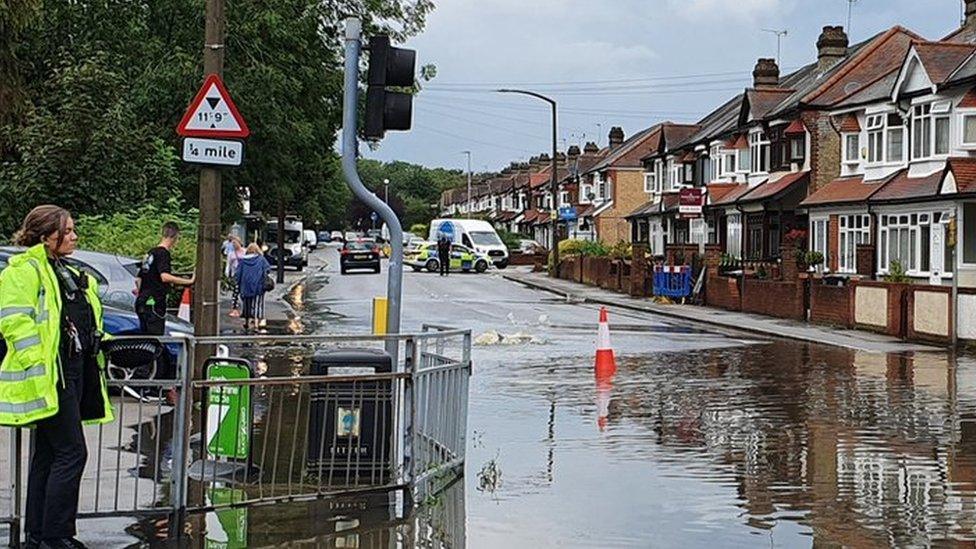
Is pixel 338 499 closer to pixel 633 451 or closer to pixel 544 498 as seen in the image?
pixel 544 498

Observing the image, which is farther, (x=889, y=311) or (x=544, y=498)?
(x=889, y=311)

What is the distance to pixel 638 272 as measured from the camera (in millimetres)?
45812

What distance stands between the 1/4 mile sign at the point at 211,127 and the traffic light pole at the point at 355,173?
134cm

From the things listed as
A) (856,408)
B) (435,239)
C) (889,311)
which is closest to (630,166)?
(435,239)

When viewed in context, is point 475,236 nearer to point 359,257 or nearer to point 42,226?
point 359,257

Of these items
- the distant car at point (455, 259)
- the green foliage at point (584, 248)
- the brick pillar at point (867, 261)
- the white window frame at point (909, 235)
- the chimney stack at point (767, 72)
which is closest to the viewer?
the brick pillar at point (867, 261)

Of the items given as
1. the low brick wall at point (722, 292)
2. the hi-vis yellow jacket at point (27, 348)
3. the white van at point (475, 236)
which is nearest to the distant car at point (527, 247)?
the white van at point (475, 236)

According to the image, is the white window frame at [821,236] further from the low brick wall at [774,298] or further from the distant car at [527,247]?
the distant car at [527,247]

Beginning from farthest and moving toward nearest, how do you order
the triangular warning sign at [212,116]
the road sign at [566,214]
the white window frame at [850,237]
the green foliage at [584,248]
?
1. the road sign at [566,214]
2. the green foliage at [584,248]
3. the white window frame at [850,237]
4. the triangular warning sign at [212,116]

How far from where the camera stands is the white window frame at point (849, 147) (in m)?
40.5

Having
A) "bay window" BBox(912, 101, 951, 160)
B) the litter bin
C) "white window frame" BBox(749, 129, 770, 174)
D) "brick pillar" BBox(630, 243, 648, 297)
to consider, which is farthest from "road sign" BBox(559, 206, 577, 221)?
the litter bin

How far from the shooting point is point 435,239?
70625 millimetres

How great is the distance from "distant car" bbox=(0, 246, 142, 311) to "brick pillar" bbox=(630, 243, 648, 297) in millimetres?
29755

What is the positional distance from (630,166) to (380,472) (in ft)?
237
